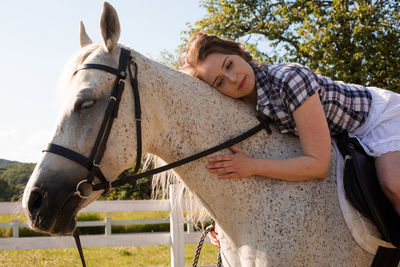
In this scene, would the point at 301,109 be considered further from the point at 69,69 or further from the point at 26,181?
the point at 26,181

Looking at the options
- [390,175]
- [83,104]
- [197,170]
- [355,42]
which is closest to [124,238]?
[197,170]

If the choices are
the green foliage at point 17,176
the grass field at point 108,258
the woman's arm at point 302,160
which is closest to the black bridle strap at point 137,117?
the woman's arm at point 302,160

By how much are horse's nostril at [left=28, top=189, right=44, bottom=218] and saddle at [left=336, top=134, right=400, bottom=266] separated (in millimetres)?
1601

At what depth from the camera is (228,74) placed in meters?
2.29

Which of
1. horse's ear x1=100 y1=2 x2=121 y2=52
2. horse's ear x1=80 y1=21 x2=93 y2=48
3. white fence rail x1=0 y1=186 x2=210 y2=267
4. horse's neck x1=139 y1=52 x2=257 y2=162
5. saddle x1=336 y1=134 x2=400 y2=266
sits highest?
Answer: horse's ear x1=100 y1=2 x2=121 y2=52

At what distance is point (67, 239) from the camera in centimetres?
552

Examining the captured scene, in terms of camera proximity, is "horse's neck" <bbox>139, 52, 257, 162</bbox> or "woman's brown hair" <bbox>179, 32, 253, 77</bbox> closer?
"horse's neck" <bbox>139, 52, 257, 162</bbox>

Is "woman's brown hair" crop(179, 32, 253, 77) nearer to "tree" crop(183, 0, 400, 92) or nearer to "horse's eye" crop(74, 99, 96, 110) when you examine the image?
"horse's eye" crop(74, 99, 96, 110)

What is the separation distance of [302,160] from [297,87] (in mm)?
426

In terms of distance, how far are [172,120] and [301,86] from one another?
0.78 m

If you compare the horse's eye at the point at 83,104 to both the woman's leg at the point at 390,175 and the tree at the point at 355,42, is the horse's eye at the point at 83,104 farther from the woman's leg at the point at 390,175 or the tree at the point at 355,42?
the tree at the point at 355,42

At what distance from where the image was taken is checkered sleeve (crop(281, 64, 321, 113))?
2039 millimetres

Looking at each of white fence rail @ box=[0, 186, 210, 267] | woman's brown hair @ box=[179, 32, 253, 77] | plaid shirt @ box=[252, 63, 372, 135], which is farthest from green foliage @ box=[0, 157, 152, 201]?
plaid shirt @ box=[252, 63, 372, 135]

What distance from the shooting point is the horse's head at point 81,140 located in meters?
1.69
